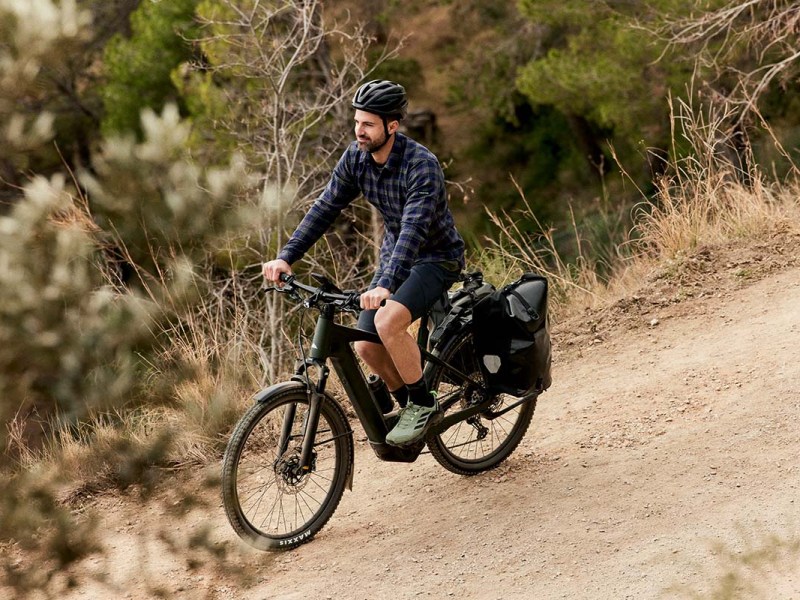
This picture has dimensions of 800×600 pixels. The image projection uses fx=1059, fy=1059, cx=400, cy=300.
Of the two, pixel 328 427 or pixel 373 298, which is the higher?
pixel 373 298

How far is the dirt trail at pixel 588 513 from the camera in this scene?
3893 millimetres

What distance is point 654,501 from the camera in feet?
15.0

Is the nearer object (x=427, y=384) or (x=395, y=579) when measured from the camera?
(x=395, y=579)

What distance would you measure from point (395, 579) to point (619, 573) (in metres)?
0.90

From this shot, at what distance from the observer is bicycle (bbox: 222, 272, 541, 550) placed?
14.2ft

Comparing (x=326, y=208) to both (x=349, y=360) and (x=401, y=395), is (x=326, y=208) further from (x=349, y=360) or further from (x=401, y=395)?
(x=401, y=395)

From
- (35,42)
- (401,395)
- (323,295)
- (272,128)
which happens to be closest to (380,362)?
(401,395)

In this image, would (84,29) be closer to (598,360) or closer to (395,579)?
(395,579)

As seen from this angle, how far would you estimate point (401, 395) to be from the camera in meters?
4.75

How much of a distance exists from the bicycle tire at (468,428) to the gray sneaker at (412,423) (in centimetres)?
15

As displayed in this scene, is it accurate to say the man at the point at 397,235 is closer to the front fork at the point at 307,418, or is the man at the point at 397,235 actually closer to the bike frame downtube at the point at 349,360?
the bike frame downtube at the point at 349,360

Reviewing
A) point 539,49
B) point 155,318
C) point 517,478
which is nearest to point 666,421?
point 517,478

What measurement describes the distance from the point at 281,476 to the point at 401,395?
2.14 ft

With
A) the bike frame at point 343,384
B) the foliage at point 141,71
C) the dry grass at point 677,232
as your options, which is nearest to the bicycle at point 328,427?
the bike frame at point 343,384
